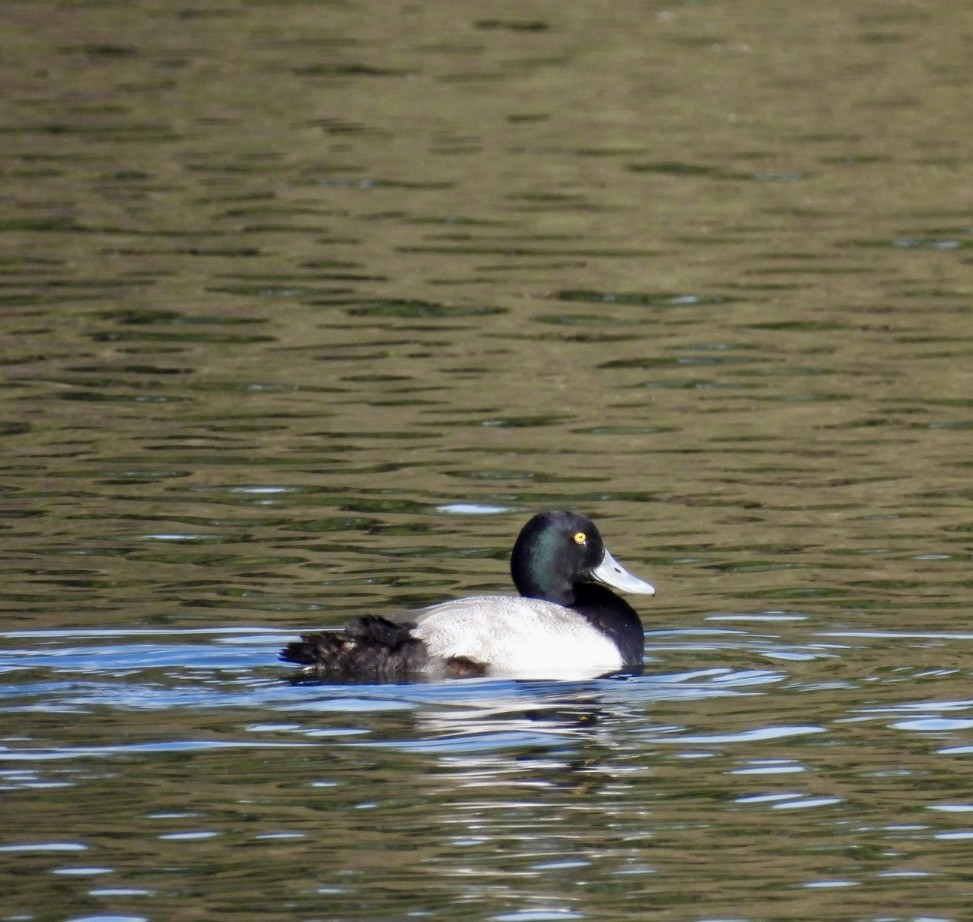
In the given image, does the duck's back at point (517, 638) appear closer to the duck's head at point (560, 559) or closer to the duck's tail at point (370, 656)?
the duck's tail at point (370, 656)

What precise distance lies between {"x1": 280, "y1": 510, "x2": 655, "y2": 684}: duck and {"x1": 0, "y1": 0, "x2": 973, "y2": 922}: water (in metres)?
0.25

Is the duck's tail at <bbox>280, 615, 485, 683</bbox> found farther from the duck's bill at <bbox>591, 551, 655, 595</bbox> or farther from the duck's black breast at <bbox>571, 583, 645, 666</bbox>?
the duck's bill at <bbox>591, 551, 655, 595</bbox>

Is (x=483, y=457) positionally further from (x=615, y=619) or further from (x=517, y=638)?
(x=517, y=638)

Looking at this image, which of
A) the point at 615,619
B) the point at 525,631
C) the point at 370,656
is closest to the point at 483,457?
the point at 615,619

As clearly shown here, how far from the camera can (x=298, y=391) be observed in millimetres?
17234

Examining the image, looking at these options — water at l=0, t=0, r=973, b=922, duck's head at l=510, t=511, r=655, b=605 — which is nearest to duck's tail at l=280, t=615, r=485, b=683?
water at l=0, t=0, r=973, b=922

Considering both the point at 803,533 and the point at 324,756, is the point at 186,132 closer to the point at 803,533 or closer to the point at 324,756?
the point at 803,533

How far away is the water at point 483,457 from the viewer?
8.65 m

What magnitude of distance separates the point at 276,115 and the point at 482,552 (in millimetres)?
15399

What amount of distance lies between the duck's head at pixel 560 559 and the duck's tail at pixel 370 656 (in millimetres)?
1027

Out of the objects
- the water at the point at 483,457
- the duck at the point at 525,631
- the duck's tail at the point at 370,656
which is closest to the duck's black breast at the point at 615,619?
the duck at the point at 525,631

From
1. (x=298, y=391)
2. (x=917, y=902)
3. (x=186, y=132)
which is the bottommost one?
(x=917, y=902)

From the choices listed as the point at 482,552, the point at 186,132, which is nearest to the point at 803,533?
A: the point at 482,552

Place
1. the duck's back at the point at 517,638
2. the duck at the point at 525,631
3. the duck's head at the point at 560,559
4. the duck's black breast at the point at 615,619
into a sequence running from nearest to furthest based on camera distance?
the duck at the point at 525,631 < the duck's back at the point at 517,638 < the duck's black breast at the point at 615,619 < the duck's head at the point at 560,559
